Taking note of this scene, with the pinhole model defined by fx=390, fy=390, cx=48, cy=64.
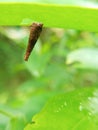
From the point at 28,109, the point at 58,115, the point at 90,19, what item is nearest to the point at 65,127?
the point at 58,115

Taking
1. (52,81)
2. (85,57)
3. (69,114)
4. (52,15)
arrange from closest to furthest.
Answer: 1. (52,15)
2. (69,114)
3. (85,57)
4. (52,81)

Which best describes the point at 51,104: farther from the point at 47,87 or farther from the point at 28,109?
the point at 47,87

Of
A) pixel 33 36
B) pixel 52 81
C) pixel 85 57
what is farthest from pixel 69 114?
pixel 52 81

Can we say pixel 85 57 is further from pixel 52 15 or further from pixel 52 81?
pixel 52 15

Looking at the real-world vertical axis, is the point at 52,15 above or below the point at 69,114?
above

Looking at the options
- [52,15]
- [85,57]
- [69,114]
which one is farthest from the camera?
[85,57]

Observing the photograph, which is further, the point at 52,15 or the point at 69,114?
the point at 69,114
